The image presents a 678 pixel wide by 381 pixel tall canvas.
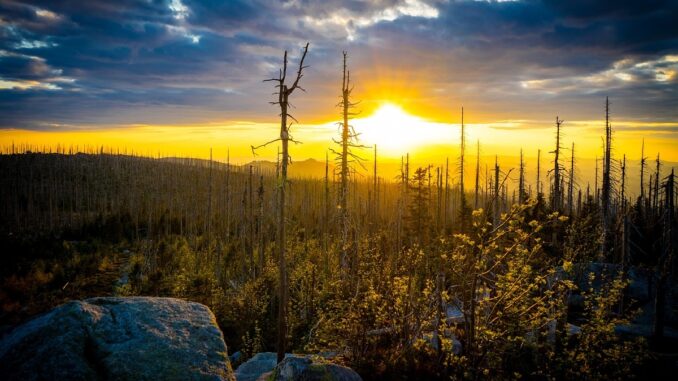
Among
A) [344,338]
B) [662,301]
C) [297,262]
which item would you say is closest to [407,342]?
[344,338]

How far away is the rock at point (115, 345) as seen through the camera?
20.1ft

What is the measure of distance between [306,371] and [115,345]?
148 inches

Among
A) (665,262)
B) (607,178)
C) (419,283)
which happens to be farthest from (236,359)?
(607,178)

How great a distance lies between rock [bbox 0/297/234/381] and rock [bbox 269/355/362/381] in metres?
1.25

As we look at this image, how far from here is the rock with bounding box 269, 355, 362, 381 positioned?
8023 millimetres

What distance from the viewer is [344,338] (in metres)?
12.4

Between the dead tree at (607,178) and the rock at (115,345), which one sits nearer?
the rock at (115,345)

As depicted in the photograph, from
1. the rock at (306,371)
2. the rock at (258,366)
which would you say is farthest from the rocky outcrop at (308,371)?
the rock at (258,366)

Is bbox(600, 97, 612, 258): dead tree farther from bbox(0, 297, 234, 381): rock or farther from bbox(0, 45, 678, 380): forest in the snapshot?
bbox(0, 297, 234, 381): rock

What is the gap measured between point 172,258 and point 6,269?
12.4m

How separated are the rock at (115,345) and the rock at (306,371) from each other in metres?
1.25

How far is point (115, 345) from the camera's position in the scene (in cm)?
685

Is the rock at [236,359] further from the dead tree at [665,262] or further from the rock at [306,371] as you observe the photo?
the dead tree at [665,262]

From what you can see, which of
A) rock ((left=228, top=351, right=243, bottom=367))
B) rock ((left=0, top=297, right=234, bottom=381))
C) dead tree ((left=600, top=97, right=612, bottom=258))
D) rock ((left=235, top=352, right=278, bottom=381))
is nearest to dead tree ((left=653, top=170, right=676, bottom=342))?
dead tree ((left=600, top=97, right=612, bottom=258))
